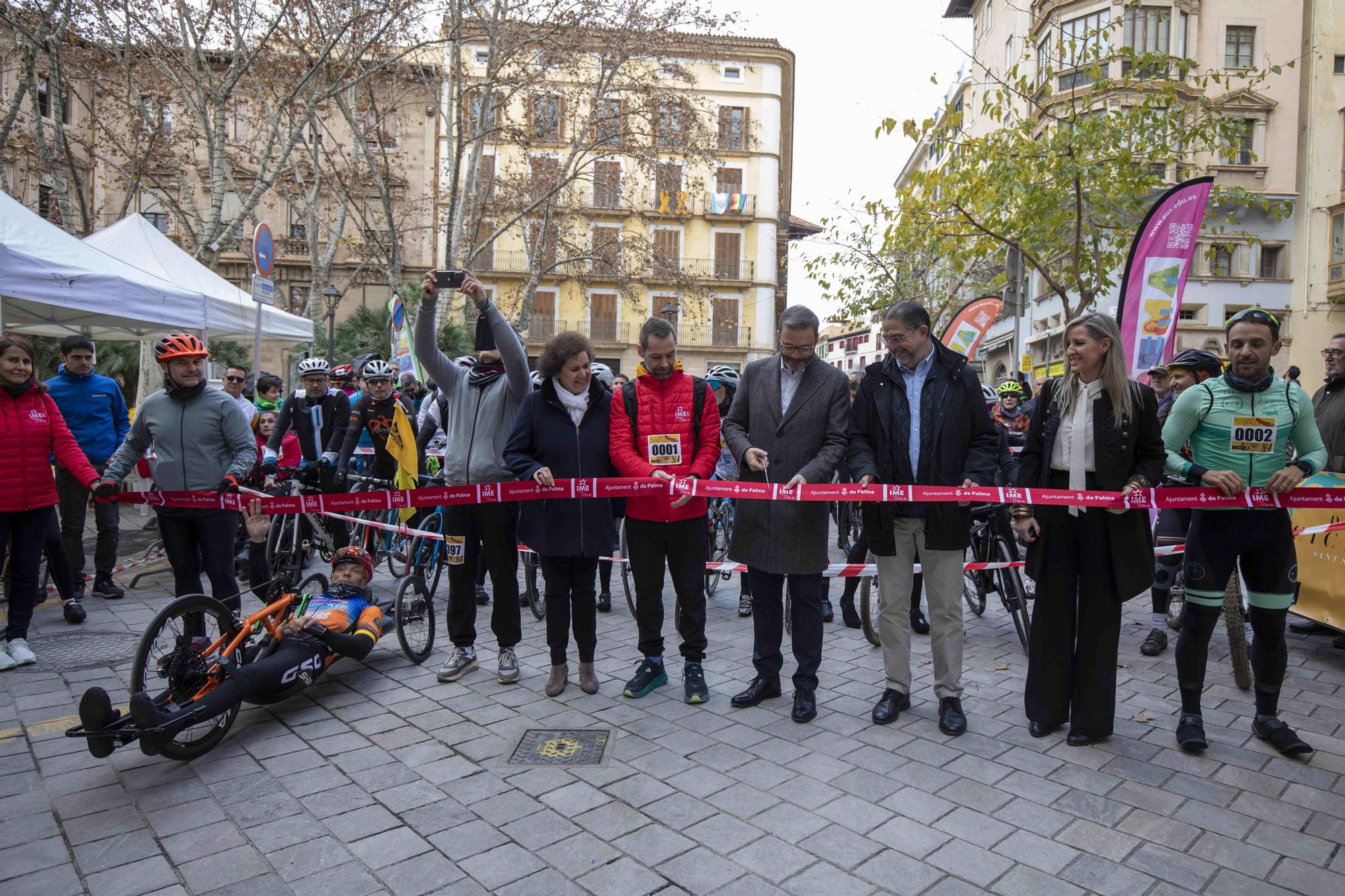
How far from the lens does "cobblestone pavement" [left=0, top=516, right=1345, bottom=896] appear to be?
3.04 meters

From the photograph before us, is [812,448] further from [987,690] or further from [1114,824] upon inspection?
[1114,824]

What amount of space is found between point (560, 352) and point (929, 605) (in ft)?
8.10

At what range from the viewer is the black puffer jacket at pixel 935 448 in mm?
4434

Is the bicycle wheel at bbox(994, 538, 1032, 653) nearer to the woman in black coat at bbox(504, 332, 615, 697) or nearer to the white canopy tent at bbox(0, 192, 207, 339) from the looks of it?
the woman in black coat at bbox(504, 332, 615, 697)

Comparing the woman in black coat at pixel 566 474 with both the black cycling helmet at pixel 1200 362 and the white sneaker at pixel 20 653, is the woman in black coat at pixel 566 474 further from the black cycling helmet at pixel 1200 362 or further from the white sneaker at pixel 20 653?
the black cycling helmet at pixel 1200 362

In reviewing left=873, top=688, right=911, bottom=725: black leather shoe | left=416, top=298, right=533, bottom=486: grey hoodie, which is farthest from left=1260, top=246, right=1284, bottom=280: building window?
left=416, top=298, right=533, bottom=486: grey hoodie

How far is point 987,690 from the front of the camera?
5.14 meters

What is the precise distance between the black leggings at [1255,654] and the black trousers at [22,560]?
21.9 feet

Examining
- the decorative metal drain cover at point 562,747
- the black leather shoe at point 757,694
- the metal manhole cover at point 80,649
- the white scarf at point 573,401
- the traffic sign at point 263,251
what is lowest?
the metal manhole cover at point 80,649

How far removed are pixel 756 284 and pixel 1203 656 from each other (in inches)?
1775

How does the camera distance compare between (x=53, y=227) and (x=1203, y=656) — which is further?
(x=53, y=227)

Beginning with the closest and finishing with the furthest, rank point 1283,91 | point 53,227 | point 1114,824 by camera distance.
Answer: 1. point 1114,824
2. point 53,227
3. point 1283,91

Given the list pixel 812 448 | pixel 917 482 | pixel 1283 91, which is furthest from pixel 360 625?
pixel 1283 91

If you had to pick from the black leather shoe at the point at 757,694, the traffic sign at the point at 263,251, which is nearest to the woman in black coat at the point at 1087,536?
the black leather shoe at the point at 757,694
